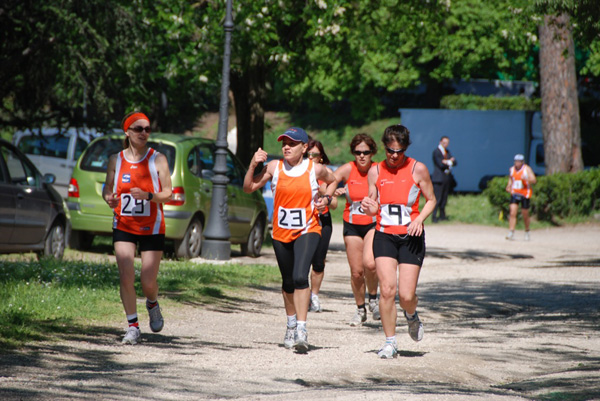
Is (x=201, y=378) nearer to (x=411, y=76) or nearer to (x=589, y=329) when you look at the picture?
(x=589, y=329)

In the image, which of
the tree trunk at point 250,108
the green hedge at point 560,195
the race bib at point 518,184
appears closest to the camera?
the tree trunk at point 250,108

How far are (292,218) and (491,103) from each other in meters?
39.2

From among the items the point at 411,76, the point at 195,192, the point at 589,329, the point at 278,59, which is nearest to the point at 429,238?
the point at 278,59

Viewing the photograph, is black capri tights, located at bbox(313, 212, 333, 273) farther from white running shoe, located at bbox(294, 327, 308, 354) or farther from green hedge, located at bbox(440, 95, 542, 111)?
green hedge, located at bbox(440, 95, 542, 111)

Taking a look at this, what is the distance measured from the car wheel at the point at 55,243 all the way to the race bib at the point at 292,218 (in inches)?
259

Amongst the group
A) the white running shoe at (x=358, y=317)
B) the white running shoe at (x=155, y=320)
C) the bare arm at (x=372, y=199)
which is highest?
the bare arm at (x=372, y=199)

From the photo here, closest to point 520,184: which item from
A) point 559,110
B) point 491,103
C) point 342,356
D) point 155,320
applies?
point 559,110

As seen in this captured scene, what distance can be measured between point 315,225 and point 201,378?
196 cm

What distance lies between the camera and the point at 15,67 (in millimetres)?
17656

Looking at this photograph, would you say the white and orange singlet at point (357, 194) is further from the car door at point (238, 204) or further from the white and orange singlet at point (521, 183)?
the white and orange singlet at point (521, 183)

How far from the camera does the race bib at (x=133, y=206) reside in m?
8.17

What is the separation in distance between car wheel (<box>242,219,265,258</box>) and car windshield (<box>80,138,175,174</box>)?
9.31 feet

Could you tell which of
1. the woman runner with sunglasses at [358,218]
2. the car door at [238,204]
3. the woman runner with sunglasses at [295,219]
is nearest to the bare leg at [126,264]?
the woman runner with sunglasses at [295,219]

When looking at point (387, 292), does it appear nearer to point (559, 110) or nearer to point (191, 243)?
point (191, 243)
